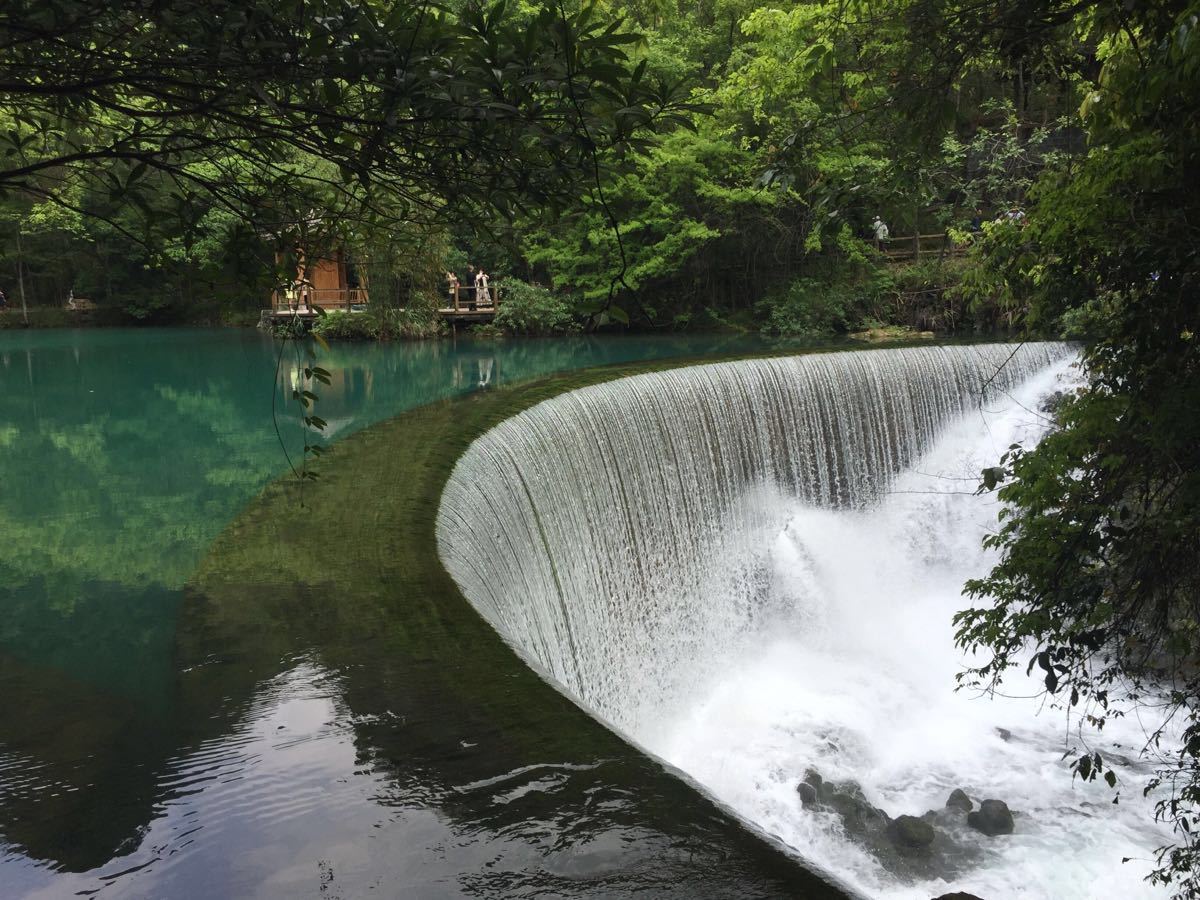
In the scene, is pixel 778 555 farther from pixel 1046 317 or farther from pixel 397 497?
pixel 1046 317

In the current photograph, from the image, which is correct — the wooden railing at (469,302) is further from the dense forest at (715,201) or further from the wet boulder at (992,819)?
the wet boulder at (992,819)

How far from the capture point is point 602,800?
281cm

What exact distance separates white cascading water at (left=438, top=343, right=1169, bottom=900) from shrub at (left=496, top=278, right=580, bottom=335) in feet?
36.8

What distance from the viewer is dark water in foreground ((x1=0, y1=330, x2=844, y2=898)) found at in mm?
2541

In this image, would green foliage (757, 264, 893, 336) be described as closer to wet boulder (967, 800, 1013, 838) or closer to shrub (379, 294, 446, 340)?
shrub (379, 294, 446, 340)

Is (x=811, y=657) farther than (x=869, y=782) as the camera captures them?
Yes

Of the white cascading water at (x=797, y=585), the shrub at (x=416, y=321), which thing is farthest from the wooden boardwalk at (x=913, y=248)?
the shrub at (x=416, y=321)

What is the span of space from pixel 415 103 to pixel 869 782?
19.8ft

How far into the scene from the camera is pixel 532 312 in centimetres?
2197

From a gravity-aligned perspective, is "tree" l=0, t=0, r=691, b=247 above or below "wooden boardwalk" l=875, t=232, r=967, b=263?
below

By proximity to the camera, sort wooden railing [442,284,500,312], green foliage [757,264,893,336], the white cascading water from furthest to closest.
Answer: wooden railing [442,284,500,312], green foliage [757,264,893,336], the white cascading water

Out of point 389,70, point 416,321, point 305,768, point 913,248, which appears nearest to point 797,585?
point 305,768

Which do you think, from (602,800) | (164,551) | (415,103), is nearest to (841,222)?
(415,103)

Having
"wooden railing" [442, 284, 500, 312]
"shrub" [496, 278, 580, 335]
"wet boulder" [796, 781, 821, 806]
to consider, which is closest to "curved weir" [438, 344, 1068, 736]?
"wet boulder" [796, 781, 821, 806]
